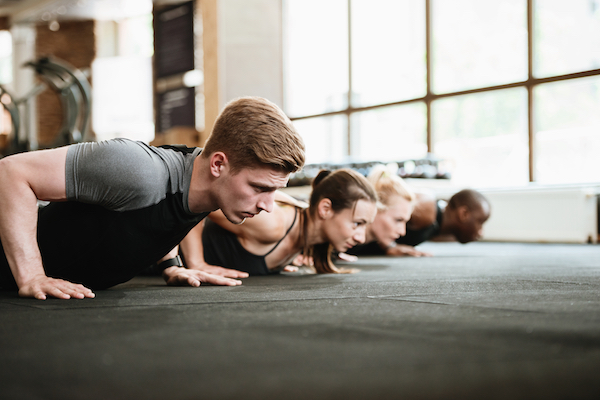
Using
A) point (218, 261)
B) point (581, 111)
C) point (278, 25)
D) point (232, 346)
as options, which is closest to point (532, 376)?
point (232, 346)

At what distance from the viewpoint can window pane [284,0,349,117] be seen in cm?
695

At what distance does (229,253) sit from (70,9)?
790 centimetres

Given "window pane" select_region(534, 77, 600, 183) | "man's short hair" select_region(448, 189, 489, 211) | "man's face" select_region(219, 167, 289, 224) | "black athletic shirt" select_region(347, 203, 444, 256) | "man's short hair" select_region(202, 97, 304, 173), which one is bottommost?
"black athletic shirt" select_region(347, 203, 444, 256)

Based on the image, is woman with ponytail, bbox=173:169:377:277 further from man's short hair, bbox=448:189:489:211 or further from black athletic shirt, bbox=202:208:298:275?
man's short hair, bbox=448:189:489:211

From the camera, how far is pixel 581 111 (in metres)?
5.19

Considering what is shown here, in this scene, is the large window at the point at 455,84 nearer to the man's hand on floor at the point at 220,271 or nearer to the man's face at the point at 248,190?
the man's hand on floor at the point at 220,271

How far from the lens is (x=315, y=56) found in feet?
23.7

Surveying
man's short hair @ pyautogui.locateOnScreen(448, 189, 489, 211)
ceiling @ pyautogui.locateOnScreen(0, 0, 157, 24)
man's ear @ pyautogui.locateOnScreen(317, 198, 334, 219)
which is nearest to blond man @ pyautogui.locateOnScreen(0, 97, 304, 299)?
man's ear @ pyautogui.locateOnScreen(317, 198, 334, 219)

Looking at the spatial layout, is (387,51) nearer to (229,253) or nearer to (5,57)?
(229,253)

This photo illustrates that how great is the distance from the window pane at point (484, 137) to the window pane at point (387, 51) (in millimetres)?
490

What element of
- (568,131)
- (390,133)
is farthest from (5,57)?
(568,131)

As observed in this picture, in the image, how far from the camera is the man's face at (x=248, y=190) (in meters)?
1.40

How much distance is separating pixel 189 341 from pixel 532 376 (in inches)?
18.3

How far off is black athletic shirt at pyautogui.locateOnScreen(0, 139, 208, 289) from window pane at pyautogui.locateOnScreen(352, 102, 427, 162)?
4.81m
